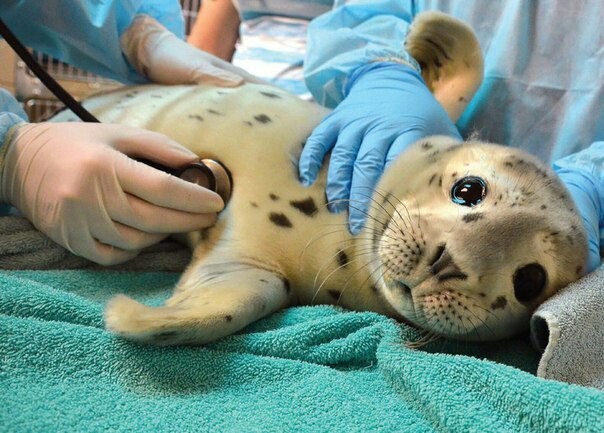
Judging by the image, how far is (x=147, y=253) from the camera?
1331 millimetres

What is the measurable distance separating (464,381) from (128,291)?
26.0 inches

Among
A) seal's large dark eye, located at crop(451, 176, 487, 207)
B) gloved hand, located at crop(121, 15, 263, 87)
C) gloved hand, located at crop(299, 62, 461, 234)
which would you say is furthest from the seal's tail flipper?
seal's large dark eye, located at crop(451, 176, 487, 207)

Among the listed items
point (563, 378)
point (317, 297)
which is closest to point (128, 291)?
point (317, 297)

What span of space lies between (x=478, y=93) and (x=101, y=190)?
1142mm

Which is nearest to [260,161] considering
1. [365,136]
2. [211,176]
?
[211,176]

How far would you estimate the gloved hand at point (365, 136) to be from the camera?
129 centimetres

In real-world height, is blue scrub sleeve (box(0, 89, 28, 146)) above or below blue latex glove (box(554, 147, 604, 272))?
below

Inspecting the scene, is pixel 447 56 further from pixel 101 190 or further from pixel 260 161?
pixel 101 190

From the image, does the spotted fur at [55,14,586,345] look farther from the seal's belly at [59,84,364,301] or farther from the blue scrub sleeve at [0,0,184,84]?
the blue scrub sleeve at [0,0,184,84]

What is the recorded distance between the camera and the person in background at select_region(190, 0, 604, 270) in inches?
52.8

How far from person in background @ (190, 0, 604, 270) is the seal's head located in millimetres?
173

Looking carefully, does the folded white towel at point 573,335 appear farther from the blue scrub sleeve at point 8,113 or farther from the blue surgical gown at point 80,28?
the blue surgical gown at point 80,28

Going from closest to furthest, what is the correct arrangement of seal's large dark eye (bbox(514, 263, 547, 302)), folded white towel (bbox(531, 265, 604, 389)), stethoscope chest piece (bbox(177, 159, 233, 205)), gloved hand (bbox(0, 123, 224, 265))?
folded white towel (bbox(531, 265, 604, 389)) → seal's large dark eye (bbox(514, 263, 547, 302)) → gloved hand (bbox(0, 123, 224, 265)) → stethoscope chest piece (bbox(177, 159, 233, 205))

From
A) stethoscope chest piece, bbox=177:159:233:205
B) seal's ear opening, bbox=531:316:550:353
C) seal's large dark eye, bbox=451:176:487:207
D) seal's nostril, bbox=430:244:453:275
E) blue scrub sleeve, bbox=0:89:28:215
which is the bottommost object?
blue scrub sleeve, bbox=0:89:28:215
